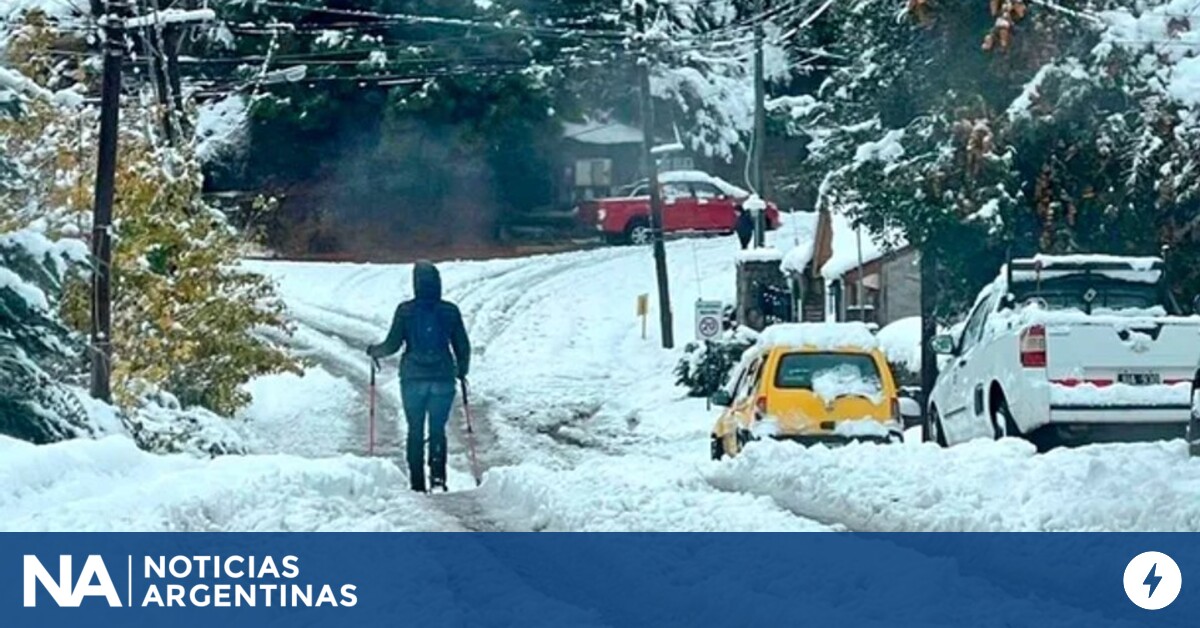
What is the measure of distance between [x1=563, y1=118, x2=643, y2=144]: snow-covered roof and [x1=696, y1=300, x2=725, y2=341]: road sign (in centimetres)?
1660

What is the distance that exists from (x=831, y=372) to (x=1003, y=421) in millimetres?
2734

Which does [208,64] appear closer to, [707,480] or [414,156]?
[414,156]

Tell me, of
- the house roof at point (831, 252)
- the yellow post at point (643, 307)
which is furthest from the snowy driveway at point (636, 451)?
the house roof at point (831, 252)

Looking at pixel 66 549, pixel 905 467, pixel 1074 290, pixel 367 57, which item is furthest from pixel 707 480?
pixel 367 57

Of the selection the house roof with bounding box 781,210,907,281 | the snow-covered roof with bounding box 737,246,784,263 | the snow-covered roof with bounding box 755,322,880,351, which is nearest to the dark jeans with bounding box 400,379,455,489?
the snow-covered roof with bounding box 755,322,880,351

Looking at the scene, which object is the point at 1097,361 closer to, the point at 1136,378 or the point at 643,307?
the point at 1136,378

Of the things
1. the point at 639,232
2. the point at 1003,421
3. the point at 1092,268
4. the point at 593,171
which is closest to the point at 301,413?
the point at 1003,421

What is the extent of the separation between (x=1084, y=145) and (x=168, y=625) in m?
16.2

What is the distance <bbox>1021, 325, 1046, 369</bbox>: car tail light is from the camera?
16359 mm

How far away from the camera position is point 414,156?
49656 mm

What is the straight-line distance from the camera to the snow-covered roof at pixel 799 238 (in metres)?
37.2

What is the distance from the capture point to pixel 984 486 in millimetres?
12820

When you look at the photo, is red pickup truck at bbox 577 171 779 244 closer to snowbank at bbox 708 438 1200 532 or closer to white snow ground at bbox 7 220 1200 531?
white snow ground at bbox 7 220 1200 531

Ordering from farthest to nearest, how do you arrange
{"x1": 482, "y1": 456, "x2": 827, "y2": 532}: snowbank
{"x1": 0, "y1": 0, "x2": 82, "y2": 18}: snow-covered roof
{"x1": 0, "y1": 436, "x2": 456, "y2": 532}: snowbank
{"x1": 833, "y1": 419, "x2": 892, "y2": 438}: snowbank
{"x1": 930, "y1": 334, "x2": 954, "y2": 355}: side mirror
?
{"x1": 0, "y1": 0, "x2": 82, "y2": 18}: snow-covered roof < {"x1": 833, "y1": 419, "x2": 892, "y2": 438}: snowbank < {"x1": 930, "y1": 334, "x2": 954, "y2": 355}: side mirror < {"x1": 482, "y1": 456, "x2": 827, "y2": 532}: snowbank < {"x1": 0, "y1": 436, "x2": 456, "y2": 532}: snowbank
